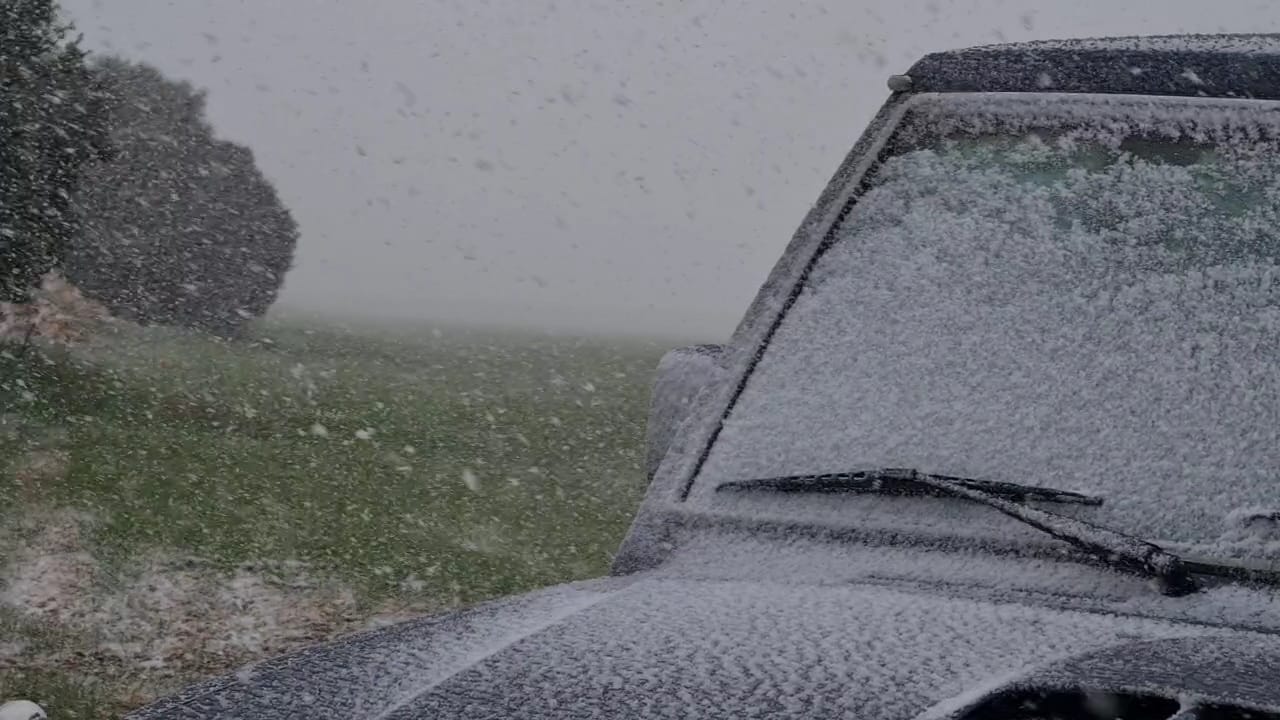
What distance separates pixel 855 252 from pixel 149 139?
1043 inches

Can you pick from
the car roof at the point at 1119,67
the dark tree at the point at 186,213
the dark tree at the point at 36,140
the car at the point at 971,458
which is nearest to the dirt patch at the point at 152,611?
the dark tree at the point at 36,140

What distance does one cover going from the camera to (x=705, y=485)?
2209mm

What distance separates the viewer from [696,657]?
4.96ft

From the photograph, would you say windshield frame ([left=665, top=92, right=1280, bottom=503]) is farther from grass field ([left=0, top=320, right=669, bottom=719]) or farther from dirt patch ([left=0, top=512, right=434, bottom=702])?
dirt patch ([left=0, top=512, right=434, bottom=702])

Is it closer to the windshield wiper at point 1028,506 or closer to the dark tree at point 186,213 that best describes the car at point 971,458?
the windshield wiper at point 1028,506

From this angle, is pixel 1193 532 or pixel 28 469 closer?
pixel 1193 532

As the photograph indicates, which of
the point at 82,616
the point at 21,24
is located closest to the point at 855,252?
the point at 82,616

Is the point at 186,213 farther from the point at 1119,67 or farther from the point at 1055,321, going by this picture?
the point at 1055,321

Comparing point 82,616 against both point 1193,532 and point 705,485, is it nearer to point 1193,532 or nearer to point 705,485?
point 705,485

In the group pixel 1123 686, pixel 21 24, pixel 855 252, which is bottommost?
pixel 1123 686

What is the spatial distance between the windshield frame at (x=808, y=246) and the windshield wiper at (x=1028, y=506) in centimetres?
10

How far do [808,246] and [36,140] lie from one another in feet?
46.3

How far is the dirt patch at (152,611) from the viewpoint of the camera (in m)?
8.35

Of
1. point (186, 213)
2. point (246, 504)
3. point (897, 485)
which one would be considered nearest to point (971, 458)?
point (897, 485)
